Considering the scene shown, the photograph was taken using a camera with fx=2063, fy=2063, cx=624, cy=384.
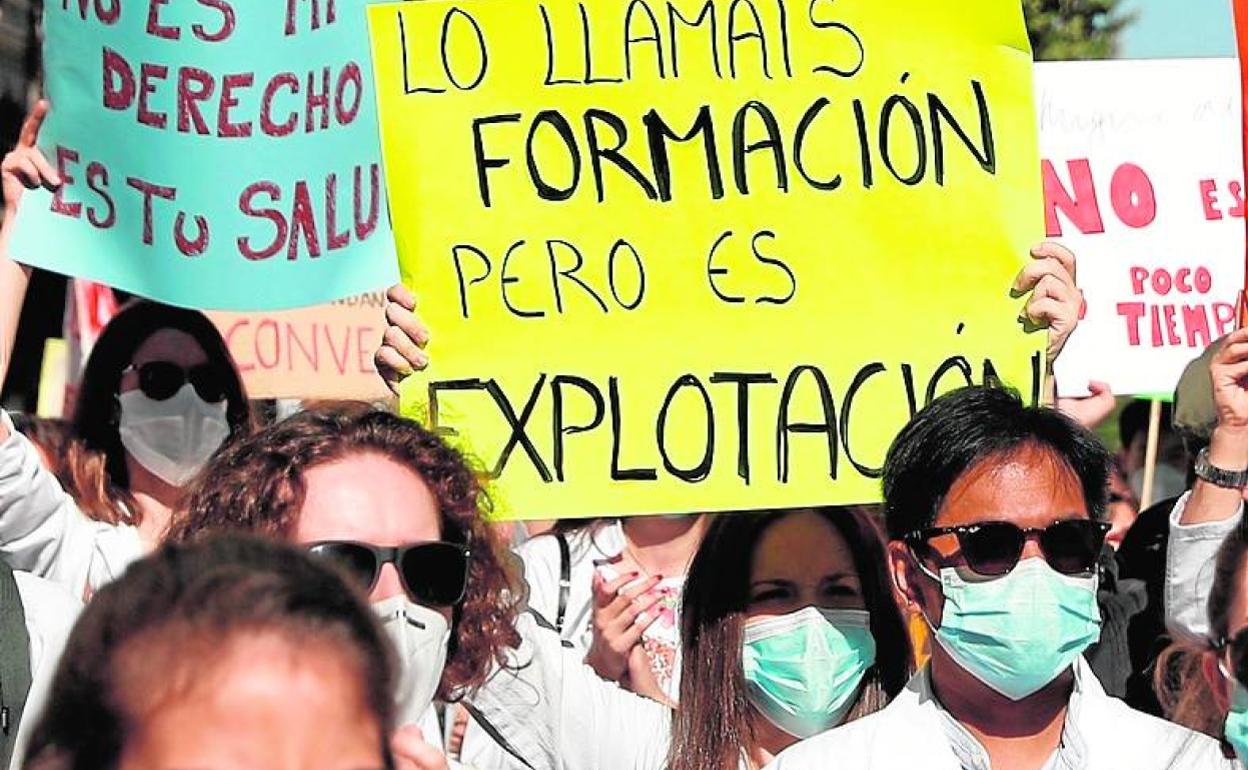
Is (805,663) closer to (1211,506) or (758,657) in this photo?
(758,657)

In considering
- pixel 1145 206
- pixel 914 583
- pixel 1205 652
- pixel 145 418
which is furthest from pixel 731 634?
pixel 1145 206

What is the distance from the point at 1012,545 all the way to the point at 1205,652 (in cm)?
32

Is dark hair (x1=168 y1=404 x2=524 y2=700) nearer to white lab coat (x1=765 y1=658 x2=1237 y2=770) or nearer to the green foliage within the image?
white lab coat (x1=765 y1=658 x2=1237 y2=770)

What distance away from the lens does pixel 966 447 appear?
10.3 ft

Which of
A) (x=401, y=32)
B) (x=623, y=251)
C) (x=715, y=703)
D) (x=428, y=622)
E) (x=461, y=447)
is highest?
(x=401, y=32)

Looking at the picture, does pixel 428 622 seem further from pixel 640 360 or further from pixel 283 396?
pixel 283 396

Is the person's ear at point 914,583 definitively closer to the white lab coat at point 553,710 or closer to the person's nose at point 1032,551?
the person's nose at point 1032,551

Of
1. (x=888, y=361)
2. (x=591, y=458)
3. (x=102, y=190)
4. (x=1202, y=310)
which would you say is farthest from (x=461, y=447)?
(x=1202, y=310)

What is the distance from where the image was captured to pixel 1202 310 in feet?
18.5

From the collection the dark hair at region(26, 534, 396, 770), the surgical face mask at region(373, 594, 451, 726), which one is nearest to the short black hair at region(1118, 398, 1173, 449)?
the surgical face mask at region(373, 594, 451, 726)

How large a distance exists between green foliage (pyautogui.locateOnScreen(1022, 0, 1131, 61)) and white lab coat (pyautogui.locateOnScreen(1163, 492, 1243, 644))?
53.7 ft

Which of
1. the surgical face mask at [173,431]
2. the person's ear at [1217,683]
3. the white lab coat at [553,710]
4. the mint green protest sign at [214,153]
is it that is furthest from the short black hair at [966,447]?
the surgical face mask at [173,431]

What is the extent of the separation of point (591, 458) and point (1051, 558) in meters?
0.96

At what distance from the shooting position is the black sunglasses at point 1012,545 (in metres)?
3.10
